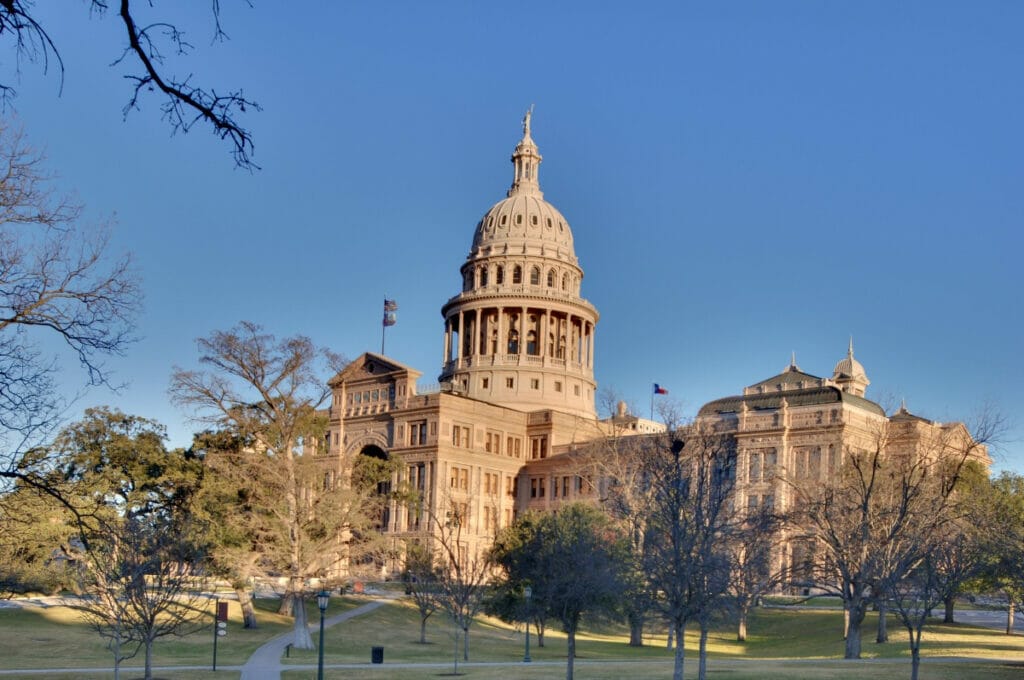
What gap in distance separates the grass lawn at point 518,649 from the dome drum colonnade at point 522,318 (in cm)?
4461

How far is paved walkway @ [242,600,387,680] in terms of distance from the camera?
4297 cm

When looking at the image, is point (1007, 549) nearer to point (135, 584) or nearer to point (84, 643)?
point (135, 584)

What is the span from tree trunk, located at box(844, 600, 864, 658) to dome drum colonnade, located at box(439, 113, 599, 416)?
6518 centimetres

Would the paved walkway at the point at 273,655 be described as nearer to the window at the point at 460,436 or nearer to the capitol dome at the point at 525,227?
the window at the point at 460,436

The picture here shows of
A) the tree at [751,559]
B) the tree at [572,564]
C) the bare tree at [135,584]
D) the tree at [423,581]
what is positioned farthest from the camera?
the tree at [423,581]

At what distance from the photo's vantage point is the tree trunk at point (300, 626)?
55.4 m

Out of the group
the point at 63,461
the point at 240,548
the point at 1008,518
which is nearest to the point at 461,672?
the point at 240,548

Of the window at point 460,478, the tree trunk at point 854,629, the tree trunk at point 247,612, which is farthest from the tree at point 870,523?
the window at point 460,478

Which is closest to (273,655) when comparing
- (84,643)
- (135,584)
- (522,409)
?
(84,643)

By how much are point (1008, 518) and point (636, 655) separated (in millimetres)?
19114

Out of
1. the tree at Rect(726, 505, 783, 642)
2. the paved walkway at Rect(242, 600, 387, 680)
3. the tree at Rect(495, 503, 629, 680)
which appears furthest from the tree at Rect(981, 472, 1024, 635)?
the paved walkway at Rect(242, 600, 387, 680)

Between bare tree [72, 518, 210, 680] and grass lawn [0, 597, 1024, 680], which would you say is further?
grass lawn [0, 597, 1024, 680]

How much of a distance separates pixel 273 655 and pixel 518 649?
14.0m

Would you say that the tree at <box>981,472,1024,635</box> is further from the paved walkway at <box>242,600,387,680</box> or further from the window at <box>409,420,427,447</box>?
the window at <box>409,420,427,447</box>
